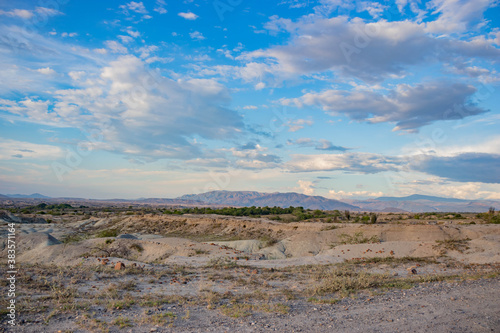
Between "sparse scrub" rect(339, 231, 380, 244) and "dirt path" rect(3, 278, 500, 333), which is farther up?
"dirt path" rect(3, 278, 500, 333)

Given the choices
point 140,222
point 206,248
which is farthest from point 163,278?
point 140,222

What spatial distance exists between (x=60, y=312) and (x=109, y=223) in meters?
45.5

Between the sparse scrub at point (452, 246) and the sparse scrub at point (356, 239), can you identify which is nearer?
the sparse scrub at point (452, 246)

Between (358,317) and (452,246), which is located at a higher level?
(358,317)

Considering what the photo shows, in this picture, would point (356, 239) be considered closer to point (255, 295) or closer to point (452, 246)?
point (452, 246)

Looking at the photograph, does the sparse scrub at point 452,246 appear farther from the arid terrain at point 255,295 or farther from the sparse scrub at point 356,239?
the sparse scrub at point 356,239

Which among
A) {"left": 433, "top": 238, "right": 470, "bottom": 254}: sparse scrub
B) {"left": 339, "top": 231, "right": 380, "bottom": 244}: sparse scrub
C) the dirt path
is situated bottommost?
{"left": 339, "top": 231, "right": 380, "bottom": 244}: sparse scrub

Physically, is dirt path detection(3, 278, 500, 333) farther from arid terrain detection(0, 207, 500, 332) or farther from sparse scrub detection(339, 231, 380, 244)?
sparse scrub detection(339, 231, 380, 244)

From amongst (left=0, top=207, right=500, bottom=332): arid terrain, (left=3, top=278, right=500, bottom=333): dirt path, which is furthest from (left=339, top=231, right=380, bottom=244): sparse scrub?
(left=3, top=278, right=500, bottom=333): dirt path

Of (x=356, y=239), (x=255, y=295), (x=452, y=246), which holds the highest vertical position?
(x=255, y=295)

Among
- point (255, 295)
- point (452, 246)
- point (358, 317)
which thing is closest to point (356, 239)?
point (452, 246)

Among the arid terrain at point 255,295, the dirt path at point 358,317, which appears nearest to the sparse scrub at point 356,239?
the arid terrain at point 255,295

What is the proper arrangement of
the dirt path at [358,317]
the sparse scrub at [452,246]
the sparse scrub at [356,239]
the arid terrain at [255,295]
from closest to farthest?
the dirt path at [358,317], the arid terrain at [255,295], the sparse scrub at [452,246], the sparse scrub at [356,239]

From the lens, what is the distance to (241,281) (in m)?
12.7
